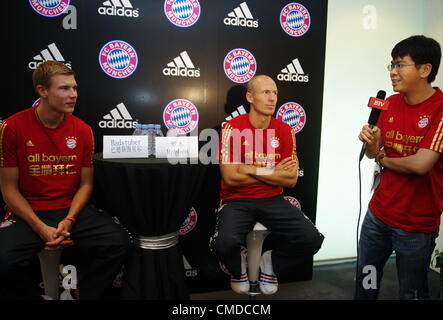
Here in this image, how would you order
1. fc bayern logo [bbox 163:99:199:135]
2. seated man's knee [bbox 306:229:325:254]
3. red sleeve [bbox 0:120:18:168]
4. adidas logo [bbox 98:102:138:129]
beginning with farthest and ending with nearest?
fc bayern logo [bbox 163:99:199:135], adidas logo [bbox 98:102:138:129], seated man's knee [bbox 306:229:325:254], red sleeve [bbox 0:120:18:168]

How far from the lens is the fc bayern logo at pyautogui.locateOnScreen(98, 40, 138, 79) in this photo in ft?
6.95

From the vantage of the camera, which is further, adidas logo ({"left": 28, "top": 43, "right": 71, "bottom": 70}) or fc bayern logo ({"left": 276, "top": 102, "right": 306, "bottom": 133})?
fc bayern logo ({"left": 276, "top": 102, "right": 306, "bottom": 133})

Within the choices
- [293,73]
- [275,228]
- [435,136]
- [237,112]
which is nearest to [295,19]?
[293,73]

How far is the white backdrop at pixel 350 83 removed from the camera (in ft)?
9.11

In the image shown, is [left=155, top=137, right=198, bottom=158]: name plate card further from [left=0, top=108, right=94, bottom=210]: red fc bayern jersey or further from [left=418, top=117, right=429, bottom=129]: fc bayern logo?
[left=418, top=117, right=429, bottom=129]: fc bayern logo

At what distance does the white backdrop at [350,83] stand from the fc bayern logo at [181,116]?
1.20m

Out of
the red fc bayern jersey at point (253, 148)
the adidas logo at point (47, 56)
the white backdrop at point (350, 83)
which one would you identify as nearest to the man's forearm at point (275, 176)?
the red fc bayern jersey at point (253, 148)

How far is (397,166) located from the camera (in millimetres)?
1546

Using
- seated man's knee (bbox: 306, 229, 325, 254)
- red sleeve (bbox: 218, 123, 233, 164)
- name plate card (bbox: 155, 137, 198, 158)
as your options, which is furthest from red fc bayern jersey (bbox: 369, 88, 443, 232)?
name plate card (bbox: 155, 137, 198, 158)

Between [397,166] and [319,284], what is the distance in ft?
4.53

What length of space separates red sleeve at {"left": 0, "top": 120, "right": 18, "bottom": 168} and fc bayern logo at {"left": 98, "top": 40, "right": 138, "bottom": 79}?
0.71 m

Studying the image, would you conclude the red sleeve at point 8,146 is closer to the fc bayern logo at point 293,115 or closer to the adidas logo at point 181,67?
the adidas logo at point 181,67

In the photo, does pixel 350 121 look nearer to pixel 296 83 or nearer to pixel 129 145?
pixel 296 83

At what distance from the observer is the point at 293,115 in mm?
2518
